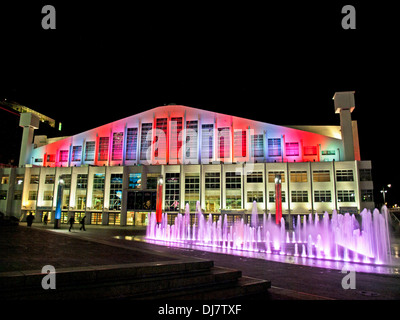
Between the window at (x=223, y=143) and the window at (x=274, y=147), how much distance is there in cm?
636

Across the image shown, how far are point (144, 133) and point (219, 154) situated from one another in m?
13.1

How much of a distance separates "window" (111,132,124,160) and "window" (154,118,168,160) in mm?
6077

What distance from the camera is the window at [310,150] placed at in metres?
43.3

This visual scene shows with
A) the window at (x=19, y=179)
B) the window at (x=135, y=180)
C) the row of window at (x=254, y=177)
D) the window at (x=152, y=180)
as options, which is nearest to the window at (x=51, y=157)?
the window at (x=19, y=179)

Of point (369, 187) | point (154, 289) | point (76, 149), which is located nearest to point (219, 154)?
point (369, 187)

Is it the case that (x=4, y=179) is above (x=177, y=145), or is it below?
below

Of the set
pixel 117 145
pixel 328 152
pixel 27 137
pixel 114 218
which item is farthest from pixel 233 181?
pixel 27 137

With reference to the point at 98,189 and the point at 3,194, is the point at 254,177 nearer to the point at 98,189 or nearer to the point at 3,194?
the point at 98,189

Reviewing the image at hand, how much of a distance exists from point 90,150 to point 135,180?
1155cm

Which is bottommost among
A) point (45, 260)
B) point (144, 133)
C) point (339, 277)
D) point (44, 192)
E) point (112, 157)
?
point (339, 277)

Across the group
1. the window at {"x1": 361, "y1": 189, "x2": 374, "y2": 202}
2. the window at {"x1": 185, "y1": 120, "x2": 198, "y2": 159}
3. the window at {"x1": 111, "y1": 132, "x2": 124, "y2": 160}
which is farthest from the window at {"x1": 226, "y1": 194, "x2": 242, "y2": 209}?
the window at {"x1": 111, "y1": 132, "x2": 124, "y2": 160}

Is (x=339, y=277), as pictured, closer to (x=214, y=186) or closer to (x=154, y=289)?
(x=154, y=289)

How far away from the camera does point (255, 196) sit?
41.5 m

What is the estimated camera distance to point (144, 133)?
1901 inches
